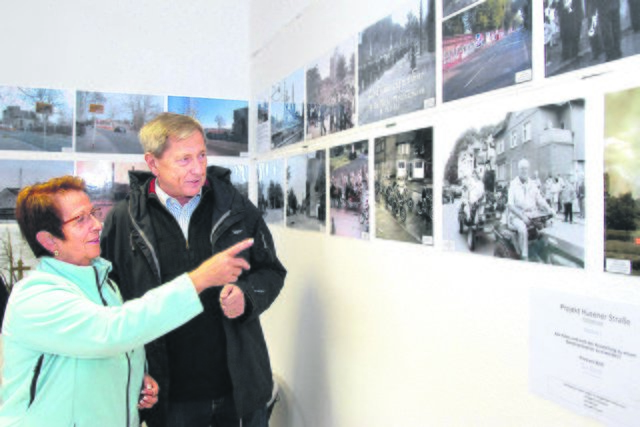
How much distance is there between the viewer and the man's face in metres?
1.41

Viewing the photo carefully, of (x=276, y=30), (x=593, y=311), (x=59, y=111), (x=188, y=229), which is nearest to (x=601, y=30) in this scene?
(x=593, y=311)

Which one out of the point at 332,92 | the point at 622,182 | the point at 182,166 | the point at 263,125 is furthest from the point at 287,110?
the point at 622,182

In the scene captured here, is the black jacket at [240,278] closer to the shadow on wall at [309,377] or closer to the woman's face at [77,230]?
the woman's face at [77,230]

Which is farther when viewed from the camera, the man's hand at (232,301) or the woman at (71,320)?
the man's hand at (232,301)

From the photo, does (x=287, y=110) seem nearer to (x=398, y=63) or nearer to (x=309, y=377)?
(x=398, y=63)

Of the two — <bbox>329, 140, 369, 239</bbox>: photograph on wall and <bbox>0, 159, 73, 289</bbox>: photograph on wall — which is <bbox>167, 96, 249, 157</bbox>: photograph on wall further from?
<bbox>329, 140, 369, 239</bbox>: photograph on wall

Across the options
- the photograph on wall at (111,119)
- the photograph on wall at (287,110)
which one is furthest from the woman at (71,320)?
the photograph on wall at (111,119)

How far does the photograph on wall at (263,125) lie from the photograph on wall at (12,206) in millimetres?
1074

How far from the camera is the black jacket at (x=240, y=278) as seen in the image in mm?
1365

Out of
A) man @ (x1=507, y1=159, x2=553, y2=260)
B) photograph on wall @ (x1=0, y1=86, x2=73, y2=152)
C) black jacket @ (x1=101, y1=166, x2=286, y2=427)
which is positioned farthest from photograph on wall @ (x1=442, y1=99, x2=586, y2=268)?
photograph on wall @ (x1=0, y1=86, x2=73, y2=152)

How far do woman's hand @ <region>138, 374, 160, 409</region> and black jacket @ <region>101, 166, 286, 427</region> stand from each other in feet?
0.25

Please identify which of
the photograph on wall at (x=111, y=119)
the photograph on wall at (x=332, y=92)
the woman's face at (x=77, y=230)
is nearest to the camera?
the woman's face at (x=77, y=230)

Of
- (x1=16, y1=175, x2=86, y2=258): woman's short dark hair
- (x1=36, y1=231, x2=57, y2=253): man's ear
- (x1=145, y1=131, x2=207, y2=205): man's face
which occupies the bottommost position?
(x1=36, y1=231, x2=57, y2=253): man's ear

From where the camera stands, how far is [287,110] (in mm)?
2111
